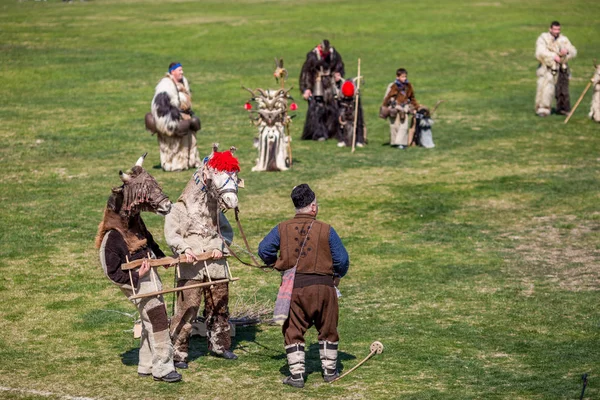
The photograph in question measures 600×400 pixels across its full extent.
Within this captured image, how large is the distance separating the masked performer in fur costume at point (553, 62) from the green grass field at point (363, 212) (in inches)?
29.1

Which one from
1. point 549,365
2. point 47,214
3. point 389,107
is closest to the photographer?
point 549,365

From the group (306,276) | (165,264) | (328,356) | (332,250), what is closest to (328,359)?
(328,356)

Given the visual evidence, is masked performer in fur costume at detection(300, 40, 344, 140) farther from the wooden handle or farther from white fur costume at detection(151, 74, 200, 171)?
the wooden handle

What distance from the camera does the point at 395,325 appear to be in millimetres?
11914

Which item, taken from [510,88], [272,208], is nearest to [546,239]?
[272,208]

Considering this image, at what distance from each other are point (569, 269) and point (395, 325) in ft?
11.9

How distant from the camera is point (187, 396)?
951 cm

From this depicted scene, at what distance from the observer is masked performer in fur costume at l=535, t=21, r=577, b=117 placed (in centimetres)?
2604

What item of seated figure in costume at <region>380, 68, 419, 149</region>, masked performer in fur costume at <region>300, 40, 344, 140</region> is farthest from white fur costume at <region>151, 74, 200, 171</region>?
seated figure in costume at <region>380, 68, 419, 149</region>

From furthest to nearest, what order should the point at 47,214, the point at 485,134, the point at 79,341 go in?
the point at 485,134 < the point at 47,214 < the point at 79,341

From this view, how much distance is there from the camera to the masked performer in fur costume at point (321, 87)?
910 inches

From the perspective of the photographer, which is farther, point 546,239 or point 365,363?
point 546,239

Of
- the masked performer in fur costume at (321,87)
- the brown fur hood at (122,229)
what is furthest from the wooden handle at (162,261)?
the masked performer in fur costume at (321,87)

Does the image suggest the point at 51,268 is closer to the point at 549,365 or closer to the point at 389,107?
the point at 549,365
